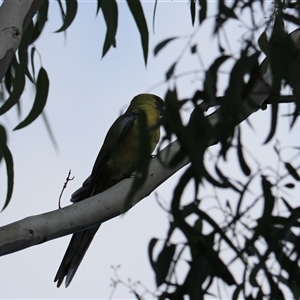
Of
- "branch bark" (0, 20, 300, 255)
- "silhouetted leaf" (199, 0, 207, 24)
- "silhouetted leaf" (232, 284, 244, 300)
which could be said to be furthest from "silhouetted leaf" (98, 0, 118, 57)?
"silhouetted leaf" (232, 284, 244, 300)

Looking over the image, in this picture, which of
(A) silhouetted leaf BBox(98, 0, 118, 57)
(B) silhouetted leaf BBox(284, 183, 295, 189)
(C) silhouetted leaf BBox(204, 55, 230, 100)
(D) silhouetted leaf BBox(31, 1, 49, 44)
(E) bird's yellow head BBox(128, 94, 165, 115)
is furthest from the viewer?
(E) bird's yellow head BBox(128, 94, 165, 115)

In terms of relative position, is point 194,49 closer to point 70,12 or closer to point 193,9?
point 193,9

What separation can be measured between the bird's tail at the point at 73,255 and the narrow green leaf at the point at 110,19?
0.59 meters

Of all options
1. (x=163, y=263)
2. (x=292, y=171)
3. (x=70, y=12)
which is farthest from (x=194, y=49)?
(x=70, y=12)

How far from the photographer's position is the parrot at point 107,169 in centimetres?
209

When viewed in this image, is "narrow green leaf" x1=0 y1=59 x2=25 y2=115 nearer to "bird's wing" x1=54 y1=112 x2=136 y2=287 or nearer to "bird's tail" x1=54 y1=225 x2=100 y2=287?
"bird's wing" x1=54 y1=112 x2=136 y2=287

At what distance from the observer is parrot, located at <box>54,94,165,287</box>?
209cm

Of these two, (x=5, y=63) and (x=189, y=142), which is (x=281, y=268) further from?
(x=5, y=63)

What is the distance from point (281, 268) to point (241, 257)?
98 mm

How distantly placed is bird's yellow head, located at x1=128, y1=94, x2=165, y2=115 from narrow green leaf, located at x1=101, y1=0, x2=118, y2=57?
529 mm

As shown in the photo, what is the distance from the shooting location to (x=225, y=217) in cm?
138

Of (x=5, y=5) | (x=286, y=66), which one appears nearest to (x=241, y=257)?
(x=286, y=66)

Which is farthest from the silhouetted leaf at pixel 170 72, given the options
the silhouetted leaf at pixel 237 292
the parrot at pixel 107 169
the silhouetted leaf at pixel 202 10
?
the parrot at pixel 107 169

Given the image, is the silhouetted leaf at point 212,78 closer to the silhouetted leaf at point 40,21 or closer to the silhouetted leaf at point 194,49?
the silhouetted leaf at point 194,49
